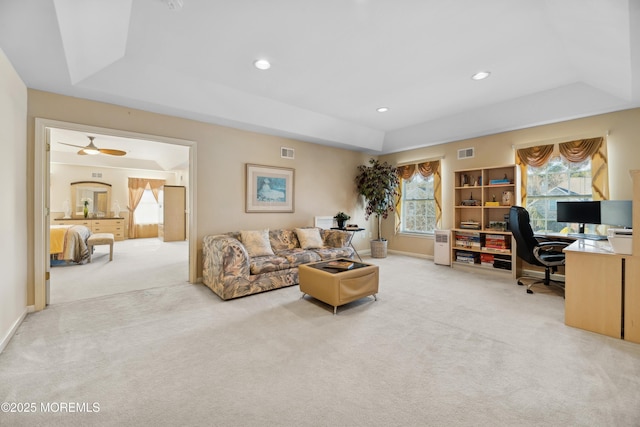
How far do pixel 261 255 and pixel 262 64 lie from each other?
263 cm

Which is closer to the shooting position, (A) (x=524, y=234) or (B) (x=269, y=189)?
(A) (x=524, y=234)

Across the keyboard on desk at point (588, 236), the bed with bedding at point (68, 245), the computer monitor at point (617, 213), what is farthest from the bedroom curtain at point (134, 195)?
the computer monitor at point (617, 213)

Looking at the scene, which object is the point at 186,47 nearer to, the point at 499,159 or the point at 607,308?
the point at 607,308

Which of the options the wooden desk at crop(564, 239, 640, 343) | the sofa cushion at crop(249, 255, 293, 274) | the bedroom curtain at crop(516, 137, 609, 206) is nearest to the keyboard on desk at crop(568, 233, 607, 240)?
the bedroom curtain at crop(516, 137, 609, 206)

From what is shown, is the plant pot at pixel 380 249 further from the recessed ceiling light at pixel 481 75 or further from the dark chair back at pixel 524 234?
the recessed ceiling light at pixel 481 75

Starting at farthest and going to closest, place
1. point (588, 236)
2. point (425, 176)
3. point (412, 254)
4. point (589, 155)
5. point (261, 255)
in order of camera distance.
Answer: point (412, 254)
point (425, 176)
point (261, 255)
point (589, 155)
point (588, 236)

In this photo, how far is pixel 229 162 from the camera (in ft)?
15.0

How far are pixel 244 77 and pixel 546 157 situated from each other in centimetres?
486

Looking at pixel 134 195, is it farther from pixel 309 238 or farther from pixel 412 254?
pixel 412 254

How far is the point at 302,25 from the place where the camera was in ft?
8.34

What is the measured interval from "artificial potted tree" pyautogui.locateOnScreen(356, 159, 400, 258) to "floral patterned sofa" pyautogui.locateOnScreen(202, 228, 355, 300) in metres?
1.64

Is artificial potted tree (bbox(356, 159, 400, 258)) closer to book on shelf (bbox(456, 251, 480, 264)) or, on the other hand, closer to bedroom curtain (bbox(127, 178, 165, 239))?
book on shelf (bbox(456, 251, 480, 264))

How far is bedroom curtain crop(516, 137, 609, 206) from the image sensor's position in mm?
3924

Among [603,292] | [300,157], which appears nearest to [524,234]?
[603,292]
